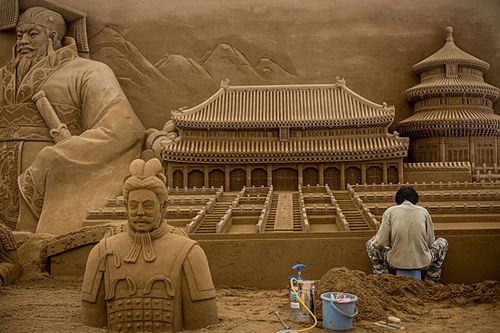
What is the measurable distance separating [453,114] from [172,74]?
7.40 meters

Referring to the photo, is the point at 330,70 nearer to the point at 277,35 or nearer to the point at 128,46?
the point at 277,35

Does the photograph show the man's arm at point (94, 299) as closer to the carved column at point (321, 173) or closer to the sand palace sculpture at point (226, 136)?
the sand palace sculpture at point (226, 136)

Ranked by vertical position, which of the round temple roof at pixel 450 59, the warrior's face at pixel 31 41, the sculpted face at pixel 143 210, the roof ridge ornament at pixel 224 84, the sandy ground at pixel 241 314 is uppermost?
the warrior's face at pixel 31 41

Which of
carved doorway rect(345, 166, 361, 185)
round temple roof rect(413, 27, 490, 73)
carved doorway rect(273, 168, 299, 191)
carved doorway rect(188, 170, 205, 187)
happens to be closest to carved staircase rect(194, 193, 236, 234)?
carved doorway rect(188, 170, 205, 187)

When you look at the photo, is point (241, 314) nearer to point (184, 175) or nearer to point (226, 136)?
point (184, 175)

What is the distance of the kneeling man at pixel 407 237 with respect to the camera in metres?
5.22

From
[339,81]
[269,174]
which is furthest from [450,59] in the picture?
[269,174]

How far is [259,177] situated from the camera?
1094cm

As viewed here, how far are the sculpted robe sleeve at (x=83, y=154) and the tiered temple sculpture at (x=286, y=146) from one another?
1.29 meters

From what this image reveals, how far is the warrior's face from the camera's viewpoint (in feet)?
37.5

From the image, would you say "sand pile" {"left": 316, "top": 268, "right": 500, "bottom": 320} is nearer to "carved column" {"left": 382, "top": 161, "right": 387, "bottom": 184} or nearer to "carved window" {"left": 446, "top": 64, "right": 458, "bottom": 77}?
"carved column" {"left": 382, "top": 161, "right": 387, "bottom": 184}

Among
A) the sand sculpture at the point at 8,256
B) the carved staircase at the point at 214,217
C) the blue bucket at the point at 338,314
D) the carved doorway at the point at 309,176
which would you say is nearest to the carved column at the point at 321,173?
the carved doorway at the point at 309,176

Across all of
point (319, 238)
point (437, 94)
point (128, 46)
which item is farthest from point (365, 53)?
point (319, 238)

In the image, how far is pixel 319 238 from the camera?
6.28 metres
